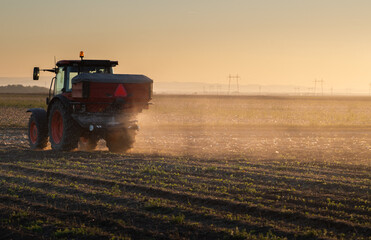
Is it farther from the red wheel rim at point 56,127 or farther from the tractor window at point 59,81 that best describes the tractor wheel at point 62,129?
the tractor window at point 59,81

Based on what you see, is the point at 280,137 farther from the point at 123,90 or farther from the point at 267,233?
the point at 267,233

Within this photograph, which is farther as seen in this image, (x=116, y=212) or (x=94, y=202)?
(x=94, y=202)

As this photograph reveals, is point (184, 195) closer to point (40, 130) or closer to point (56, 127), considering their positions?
point (56, 127)

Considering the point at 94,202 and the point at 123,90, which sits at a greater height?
the point at 123,90

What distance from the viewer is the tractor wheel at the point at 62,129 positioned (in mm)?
15641

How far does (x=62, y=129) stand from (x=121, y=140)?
2041mm

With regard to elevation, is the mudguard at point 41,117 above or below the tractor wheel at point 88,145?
above

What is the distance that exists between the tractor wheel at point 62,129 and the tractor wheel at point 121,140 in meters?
1.19

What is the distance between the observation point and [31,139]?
17891 millimetres

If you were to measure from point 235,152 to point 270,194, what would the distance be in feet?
26.1

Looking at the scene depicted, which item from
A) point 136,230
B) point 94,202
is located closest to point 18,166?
point 94,202

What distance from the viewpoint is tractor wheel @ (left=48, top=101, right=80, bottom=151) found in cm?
1564

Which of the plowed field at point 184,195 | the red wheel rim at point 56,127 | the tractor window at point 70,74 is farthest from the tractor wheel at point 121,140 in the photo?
the tractor window at point 70,74

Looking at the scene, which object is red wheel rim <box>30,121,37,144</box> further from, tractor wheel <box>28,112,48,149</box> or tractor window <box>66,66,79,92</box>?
tractor window <box>66,66,79,92</box>
